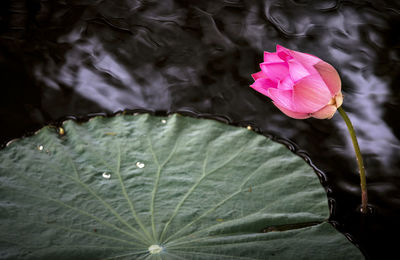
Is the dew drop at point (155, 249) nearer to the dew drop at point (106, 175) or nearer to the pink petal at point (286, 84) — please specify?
the dew drop at point (106, 175)

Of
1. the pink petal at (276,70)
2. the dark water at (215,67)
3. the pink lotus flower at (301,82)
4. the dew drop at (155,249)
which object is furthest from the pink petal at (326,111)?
the dew drop at (155,249)

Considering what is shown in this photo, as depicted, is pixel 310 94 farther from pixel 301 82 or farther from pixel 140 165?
pixel 140 165

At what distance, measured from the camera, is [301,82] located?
875 millimetres

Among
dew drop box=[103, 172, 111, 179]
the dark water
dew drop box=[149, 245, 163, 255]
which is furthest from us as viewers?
the dark water

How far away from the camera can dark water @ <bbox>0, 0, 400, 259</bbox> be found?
1.17m

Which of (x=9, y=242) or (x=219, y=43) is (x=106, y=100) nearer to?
Answer: (x=219, y=43)

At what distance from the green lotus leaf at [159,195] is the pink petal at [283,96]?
0.70 ft

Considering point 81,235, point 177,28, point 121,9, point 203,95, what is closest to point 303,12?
point 177,28

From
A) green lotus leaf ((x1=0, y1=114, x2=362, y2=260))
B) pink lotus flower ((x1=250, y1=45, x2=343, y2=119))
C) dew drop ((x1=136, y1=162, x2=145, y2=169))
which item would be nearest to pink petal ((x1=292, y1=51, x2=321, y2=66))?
pink lotus flower ((x1=250, y1=45, x2=343, y2=119))

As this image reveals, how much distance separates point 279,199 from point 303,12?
3.11 feet

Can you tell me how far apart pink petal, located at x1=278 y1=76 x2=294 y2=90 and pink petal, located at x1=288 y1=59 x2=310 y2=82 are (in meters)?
0.01

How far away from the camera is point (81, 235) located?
2.90 feet

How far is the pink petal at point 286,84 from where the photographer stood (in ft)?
2.91

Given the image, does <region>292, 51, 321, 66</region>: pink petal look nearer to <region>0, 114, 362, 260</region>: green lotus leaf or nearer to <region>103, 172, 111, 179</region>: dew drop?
<region>0, 114, 362, 260</region>: green lotus leaf
